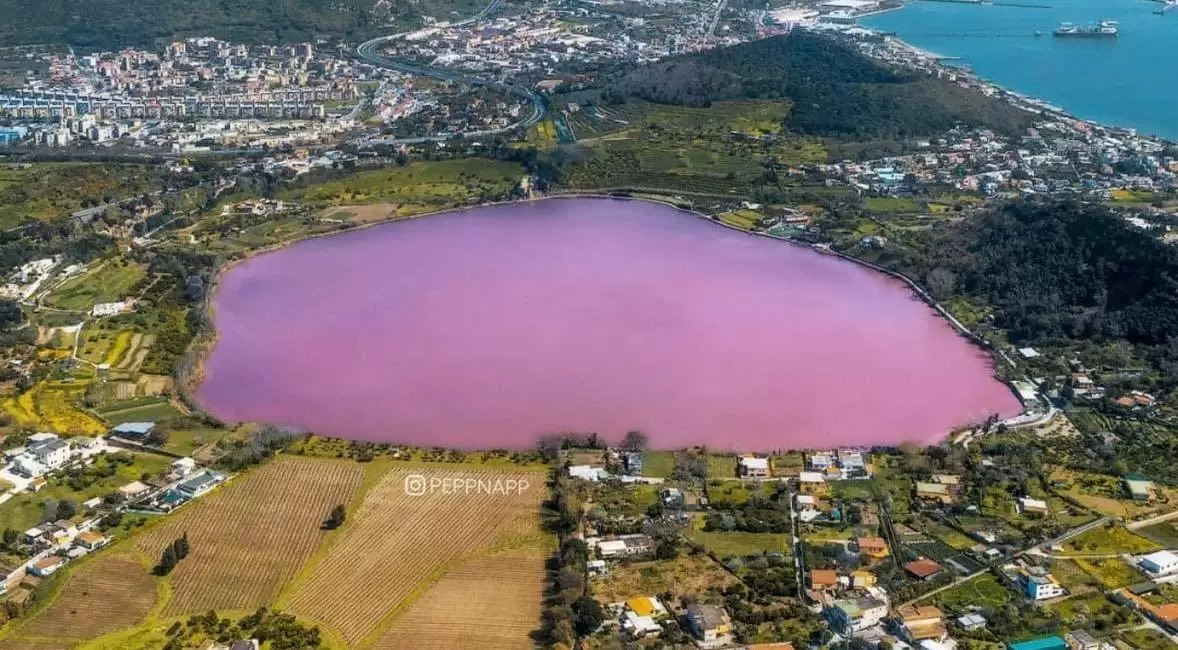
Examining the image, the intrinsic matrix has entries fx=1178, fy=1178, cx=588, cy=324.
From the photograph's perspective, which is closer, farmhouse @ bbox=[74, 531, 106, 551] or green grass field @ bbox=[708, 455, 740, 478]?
farmhouse @ bbox=[74, 531, 106, 551]

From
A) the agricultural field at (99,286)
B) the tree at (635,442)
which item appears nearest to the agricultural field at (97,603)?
the tree at (635,442)

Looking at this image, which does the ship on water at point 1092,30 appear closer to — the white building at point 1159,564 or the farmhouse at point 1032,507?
the farmhouse at point 1032,507

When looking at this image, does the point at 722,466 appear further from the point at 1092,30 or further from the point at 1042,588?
the point at 1092,30

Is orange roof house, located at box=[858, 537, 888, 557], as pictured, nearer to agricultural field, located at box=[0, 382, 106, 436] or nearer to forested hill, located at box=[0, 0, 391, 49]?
agricultural field, located at box=[0, 382, 106, 436]

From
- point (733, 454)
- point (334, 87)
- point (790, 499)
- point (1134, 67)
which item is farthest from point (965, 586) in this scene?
point (1134, 67)

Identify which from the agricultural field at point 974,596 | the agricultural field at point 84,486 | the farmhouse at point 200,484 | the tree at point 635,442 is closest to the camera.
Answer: the agricultural field at point 974,596

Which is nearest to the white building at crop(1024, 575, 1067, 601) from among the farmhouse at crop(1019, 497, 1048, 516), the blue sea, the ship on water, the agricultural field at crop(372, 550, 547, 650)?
the farmhouse at crop(1019, 497, 1048, 516)

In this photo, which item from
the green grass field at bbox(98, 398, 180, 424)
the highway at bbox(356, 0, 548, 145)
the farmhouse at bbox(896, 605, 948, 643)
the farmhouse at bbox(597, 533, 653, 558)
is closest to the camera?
the farmhouse at bbox(896, 605, 948, 643)
